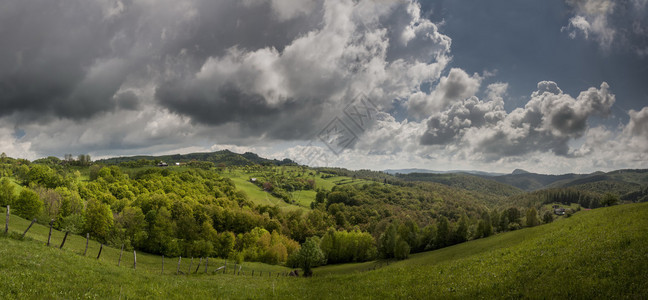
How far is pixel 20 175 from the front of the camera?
386 feet

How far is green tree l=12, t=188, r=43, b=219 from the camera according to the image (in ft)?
219

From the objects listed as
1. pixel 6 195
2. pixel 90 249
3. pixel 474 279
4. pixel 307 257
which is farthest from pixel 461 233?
pixel 6 195

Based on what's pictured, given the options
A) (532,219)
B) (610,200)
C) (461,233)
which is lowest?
(461,233)

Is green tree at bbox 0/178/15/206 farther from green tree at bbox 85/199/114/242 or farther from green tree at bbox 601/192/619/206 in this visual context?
green tree at bbox 601/192/619/206

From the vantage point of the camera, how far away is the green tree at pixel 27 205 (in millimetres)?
66625

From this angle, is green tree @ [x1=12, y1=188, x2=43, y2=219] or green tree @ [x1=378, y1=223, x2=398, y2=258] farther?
green tree @ [x1=378, y1=223, x2=398, y2=258]

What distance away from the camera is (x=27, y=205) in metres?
66.9

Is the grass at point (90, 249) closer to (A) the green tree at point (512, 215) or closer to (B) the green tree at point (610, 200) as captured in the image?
(A) the green tree at point (512, 215)

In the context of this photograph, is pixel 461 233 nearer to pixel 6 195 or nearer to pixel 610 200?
pixel 610 200

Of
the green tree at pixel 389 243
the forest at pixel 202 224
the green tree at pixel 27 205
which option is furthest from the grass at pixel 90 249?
the green tree at pixel 389 243

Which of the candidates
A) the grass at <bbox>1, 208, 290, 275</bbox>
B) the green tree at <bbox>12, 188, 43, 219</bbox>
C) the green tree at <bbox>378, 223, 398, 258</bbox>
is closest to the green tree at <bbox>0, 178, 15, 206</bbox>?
the green tree at <bbox>12, 188, 43, 219</bbox>

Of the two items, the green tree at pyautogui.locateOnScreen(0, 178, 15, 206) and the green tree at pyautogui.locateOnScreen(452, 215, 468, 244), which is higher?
the green tree at pyautogui.locateOnScreen(0, 178, 15, 206)

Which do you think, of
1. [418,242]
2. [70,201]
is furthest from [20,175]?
[418,242]

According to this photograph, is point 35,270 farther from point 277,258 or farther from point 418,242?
point 418,242
